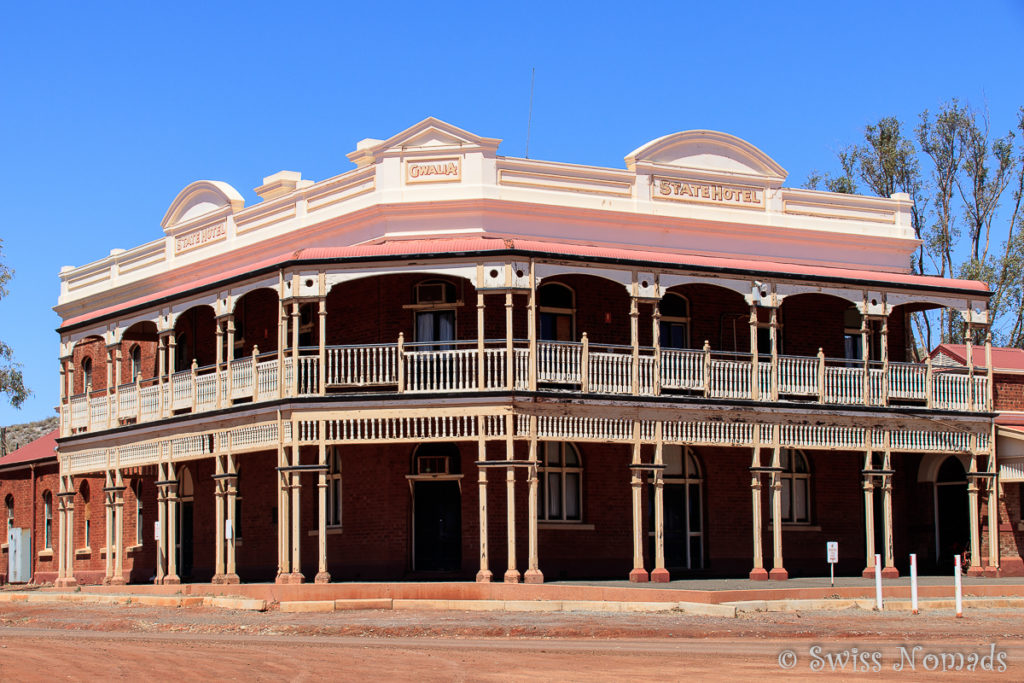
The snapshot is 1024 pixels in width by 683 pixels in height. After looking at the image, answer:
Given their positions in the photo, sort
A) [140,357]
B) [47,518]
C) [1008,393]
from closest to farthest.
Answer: [1008,393], [140,357], [47,518]

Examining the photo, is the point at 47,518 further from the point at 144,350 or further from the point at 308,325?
the point at 308,325

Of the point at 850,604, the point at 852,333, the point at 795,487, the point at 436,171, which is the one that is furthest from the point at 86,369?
the point at 850,604

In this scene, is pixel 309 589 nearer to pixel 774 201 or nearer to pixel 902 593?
pixel 902 593

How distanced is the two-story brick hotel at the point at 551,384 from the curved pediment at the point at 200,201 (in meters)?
0.10

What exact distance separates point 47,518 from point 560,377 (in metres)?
19.1

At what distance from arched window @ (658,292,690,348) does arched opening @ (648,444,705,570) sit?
6.93 feet

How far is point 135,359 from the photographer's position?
3794cm

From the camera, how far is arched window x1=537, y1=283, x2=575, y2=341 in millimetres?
30094

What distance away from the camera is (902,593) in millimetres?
25953

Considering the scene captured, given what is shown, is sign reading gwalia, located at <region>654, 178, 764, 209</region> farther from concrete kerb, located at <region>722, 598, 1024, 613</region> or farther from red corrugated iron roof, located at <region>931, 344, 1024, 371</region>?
concrete kerb, located at <region>722, 598, 1024, 613</region>

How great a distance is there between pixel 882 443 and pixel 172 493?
14.0 meters

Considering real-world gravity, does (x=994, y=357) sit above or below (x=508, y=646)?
above

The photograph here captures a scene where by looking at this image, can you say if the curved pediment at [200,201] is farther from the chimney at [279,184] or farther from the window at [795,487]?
the window at [795,487]

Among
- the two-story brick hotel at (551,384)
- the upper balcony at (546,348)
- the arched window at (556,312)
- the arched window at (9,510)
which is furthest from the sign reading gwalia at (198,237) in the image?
the arched window at (9,510)
